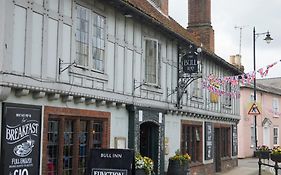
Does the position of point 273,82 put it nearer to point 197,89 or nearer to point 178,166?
point 197,89

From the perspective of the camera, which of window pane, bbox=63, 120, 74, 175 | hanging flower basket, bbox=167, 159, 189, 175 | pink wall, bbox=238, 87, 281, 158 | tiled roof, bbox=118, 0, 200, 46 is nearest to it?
window pane, bbox=63, 120, 74, 175

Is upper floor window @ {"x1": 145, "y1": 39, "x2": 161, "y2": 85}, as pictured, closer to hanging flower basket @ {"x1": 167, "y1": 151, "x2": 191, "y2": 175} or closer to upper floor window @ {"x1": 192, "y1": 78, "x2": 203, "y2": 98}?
hanging flower basket @ {"x1": 167, "y1": 151, "x2": 191, "y2": 175}

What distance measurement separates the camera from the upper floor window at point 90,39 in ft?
38.9

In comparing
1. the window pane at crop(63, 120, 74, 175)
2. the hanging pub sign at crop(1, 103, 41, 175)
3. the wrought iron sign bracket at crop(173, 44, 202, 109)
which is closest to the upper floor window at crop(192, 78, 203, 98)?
the wrought iron sign bracket at crop(173, 44, 202, 109)

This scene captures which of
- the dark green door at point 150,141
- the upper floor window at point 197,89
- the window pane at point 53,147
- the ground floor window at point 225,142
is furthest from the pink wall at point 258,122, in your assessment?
the window pane at point 53,147

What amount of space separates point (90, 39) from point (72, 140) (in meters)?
2.62

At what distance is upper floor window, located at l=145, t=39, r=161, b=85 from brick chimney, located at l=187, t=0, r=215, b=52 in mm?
10070

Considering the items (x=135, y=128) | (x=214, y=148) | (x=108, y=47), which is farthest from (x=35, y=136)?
(x=214, y=148)

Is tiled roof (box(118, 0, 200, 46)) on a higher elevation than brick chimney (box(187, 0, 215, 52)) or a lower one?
lower

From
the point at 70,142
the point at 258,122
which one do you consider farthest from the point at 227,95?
the point at 258,122

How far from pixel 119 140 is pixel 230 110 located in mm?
15169

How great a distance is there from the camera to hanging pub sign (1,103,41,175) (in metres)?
9.10

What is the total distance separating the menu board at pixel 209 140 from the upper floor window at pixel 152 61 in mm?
6965

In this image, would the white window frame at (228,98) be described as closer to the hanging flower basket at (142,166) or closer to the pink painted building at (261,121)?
the pink painted building at (261,121)
